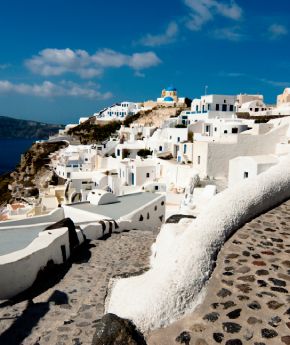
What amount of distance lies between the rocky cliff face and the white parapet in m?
47.1

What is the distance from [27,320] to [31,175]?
192 ft

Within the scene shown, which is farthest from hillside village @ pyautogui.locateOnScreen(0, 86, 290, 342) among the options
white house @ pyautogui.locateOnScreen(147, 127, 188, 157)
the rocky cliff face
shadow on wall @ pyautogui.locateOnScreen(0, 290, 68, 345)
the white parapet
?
shadow on wall @ pyautogui.locateOnScreen(0, 290, 68, 345)

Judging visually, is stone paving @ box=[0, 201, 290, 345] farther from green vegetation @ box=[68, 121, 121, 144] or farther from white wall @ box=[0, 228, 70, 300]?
green vegetation @ box=[68, 121, 121, 144]

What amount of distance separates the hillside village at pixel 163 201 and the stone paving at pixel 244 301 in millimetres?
140

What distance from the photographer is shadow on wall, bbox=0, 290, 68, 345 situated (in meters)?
4.85

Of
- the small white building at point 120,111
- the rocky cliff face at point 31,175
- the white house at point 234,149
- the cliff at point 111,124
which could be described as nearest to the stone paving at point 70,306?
the white house at point 234,149

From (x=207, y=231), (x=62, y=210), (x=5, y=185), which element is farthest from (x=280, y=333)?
(x=5, y=185)

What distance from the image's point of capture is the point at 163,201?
1761 cm

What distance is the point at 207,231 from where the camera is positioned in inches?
161

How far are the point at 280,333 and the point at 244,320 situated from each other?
0.31 meters

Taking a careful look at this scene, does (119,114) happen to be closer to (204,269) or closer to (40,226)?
(40,226)

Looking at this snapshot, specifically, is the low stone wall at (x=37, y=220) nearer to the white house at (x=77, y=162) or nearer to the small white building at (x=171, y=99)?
the white house at (x=77, y=162)

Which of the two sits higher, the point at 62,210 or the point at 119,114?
the point at 119,114

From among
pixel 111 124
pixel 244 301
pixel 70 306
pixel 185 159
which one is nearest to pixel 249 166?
pixel 185 159
